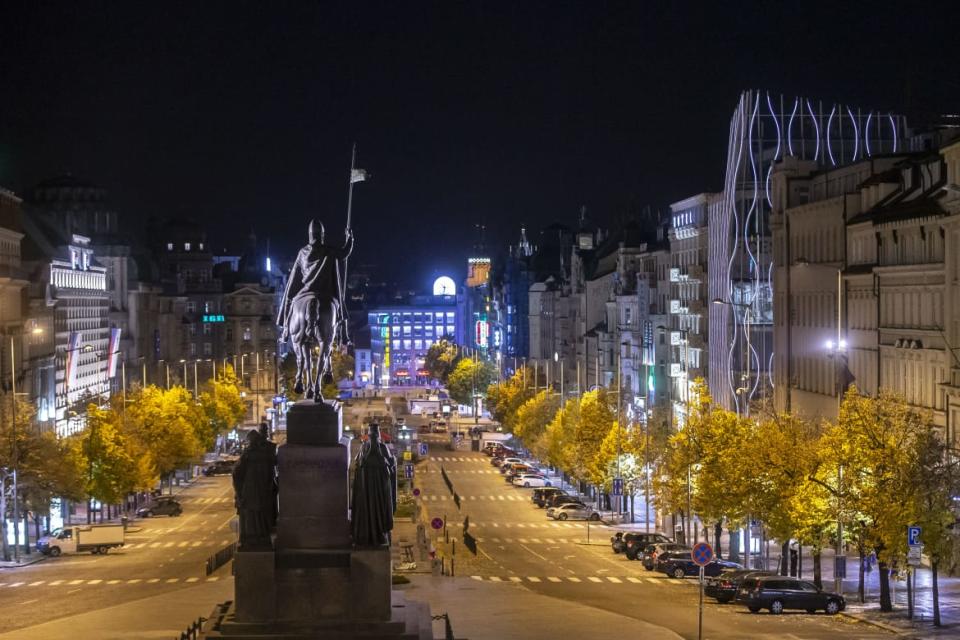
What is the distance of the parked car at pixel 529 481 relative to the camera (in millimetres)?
130750

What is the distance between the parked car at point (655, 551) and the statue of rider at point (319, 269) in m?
33.9

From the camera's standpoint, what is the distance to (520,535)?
307 feet

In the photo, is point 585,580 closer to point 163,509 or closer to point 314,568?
point 314,568

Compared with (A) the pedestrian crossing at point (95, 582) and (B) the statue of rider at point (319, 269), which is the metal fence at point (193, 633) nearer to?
(B) the statue of rider at point (319, 269)

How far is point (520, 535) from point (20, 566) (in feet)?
78.4

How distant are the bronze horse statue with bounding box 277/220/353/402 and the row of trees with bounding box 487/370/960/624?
66.9ft

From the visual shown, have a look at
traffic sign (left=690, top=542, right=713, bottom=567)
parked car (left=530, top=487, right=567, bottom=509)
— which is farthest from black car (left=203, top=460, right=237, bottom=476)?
traffic sign (left=690, top=542, right=713, bottom=567)

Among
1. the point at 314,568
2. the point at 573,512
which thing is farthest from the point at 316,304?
the point at 573,512

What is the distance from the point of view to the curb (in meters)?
53.4

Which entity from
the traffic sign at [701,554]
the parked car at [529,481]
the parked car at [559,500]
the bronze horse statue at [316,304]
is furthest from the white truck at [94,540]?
the parked car at [529,481]

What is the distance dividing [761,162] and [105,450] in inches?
1533

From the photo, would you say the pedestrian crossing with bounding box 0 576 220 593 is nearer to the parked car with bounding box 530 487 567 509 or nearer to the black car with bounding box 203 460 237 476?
the parked car with bounding box 530 487 567 509

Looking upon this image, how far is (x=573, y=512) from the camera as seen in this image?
108 m

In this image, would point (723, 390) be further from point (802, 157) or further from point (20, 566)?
point (20, 566)
